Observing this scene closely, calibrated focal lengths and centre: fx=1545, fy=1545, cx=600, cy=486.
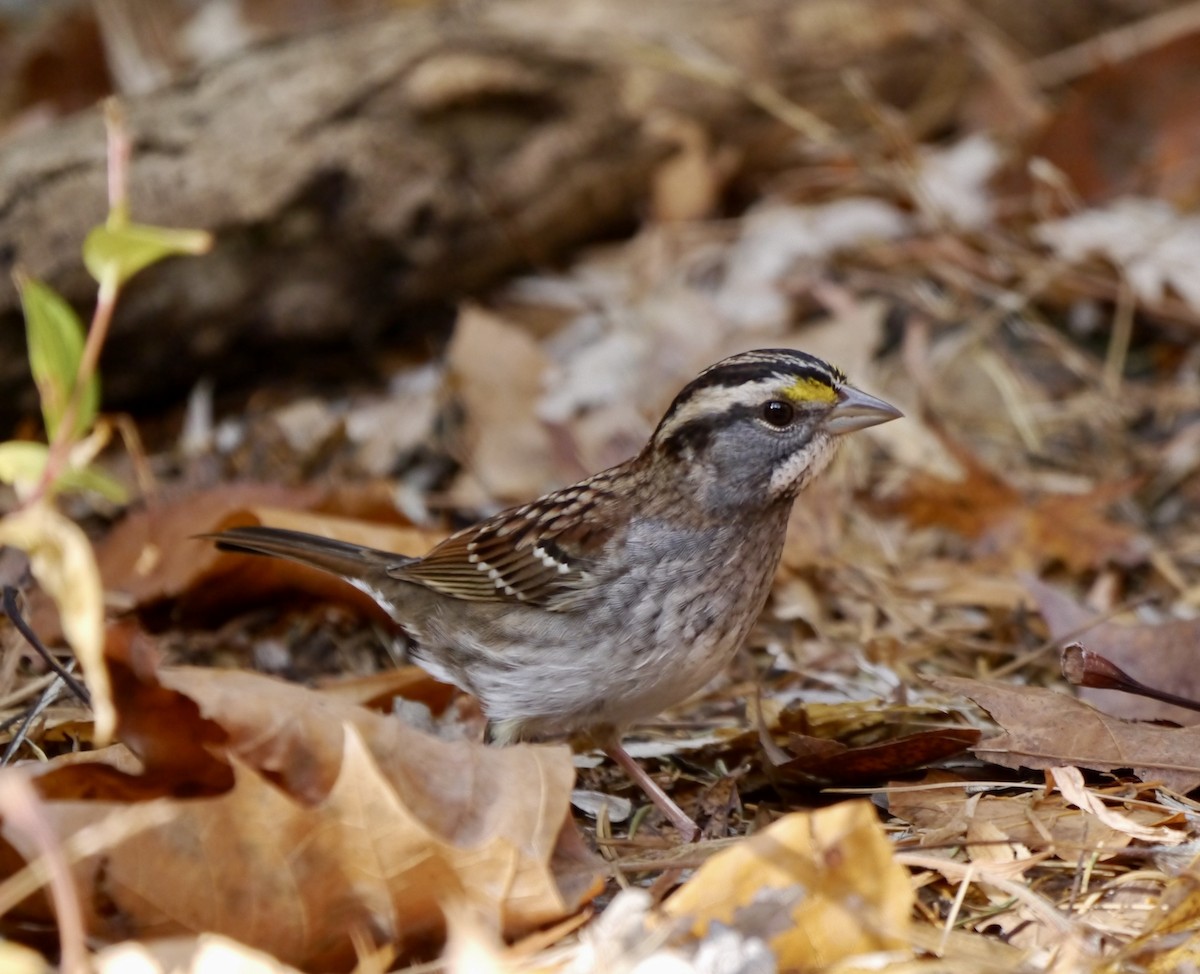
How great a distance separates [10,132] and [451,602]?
4267 millimetres

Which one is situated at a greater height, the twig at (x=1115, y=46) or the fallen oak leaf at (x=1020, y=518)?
the twig at (x=1115, y=46)

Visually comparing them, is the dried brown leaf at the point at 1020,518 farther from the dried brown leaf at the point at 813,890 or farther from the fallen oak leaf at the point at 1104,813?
the dried brown leaf at the point at 813,890

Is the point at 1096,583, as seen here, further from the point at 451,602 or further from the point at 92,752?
the point at 92,752

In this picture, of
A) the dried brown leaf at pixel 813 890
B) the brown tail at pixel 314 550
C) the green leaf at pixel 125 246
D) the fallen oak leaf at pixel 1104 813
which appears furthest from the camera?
the brown tail at pixel 314 550

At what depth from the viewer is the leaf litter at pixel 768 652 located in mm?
2553

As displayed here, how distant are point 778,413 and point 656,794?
98 centimetres

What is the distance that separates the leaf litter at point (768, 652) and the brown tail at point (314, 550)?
18cm

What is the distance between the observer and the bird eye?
12.6 feet

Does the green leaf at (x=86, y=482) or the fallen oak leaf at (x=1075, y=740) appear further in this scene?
the fallen oak leaf at (x=1075, y=740)

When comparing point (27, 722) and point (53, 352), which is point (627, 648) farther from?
point (53, 352)

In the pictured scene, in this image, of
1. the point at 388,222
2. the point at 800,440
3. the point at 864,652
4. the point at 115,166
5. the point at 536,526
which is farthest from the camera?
the point at 388,222

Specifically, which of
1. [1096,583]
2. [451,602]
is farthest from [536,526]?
[1096,583]

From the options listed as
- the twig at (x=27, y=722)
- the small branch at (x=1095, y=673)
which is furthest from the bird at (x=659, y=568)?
the twig at (x=27, y=722)

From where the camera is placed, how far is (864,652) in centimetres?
450
